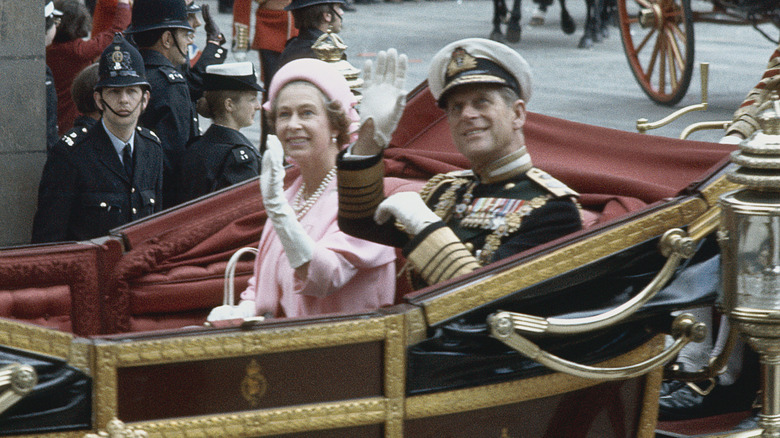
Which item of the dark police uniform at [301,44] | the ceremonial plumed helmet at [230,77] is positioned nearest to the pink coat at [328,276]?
the ceremonial plumed helmet at [230,77]

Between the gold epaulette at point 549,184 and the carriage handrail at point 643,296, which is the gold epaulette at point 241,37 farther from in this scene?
the carriage handrail at point 643,296

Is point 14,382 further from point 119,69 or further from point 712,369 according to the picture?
point 119,69

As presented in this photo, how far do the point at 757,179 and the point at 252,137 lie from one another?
16.9 ft

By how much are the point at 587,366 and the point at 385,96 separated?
722 mm

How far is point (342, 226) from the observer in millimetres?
2430

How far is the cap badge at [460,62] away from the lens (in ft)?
7.97

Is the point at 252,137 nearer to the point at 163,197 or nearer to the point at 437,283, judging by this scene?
the point at 163,197

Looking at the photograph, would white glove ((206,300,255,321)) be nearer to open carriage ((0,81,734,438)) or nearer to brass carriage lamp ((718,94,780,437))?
open carriage ((0,81,734,438))

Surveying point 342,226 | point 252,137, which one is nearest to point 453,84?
point 342,226

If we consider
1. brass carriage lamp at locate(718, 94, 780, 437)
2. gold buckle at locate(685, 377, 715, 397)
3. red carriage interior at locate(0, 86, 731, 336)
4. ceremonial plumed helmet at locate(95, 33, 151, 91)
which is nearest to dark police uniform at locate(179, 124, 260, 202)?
ceremonial plumed helmet at locate(95, 33, 151, 91)

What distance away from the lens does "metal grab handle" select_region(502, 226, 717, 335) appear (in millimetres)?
2172

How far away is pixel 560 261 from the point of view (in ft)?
7.32

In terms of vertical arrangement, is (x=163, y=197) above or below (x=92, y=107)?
below

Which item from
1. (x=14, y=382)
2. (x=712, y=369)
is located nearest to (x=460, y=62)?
(x=712, y=369)
